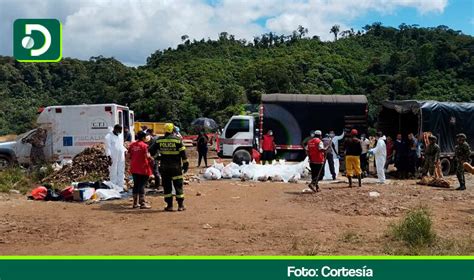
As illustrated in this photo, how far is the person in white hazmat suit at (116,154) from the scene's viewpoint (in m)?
12.5

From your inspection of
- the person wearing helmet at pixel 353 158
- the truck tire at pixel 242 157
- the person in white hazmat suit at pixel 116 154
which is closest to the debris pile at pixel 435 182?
the person wearing helmet at pixel 353 158

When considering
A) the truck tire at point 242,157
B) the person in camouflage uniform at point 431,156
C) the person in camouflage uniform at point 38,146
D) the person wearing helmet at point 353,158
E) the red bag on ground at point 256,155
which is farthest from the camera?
the truck tire at point 242,157

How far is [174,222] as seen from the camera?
9.09m

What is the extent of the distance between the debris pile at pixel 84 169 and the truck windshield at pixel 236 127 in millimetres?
6483

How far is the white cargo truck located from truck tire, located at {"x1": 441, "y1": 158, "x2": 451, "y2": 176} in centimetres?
1140

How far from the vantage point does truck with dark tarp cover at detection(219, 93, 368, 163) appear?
19.2m

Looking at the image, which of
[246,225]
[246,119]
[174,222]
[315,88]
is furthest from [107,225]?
[315,88]

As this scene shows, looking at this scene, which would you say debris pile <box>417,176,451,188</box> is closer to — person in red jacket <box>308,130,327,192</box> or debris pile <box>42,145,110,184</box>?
person in red jacket <box>308,130,327,192</box>

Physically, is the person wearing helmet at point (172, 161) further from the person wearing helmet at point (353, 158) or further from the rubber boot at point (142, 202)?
the person wearing helmet at point (353, 158)

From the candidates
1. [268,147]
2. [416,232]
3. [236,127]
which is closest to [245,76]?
[236,127]

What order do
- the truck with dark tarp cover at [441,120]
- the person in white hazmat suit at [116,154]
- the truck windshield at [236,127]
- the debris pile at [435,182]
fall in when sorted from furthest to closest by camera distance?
the truck windshield at [236,127] → the truck with dark tarp cover at [441,120] → the debris pile at [435,182] → the person in white hazmat suit at [116,154]

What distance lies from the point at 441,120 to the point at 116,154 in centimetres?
1152

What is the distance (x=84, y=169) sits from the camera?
46.6ft

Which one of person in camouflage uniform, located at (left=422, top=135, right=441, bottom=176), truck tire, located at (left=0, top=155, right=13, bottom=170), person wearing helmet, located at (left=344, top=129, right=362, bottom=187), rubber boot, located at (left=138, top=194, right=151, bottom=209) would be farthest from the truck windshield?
rubber boot, located at (left=138, top=194, right=151, bottom=209)
